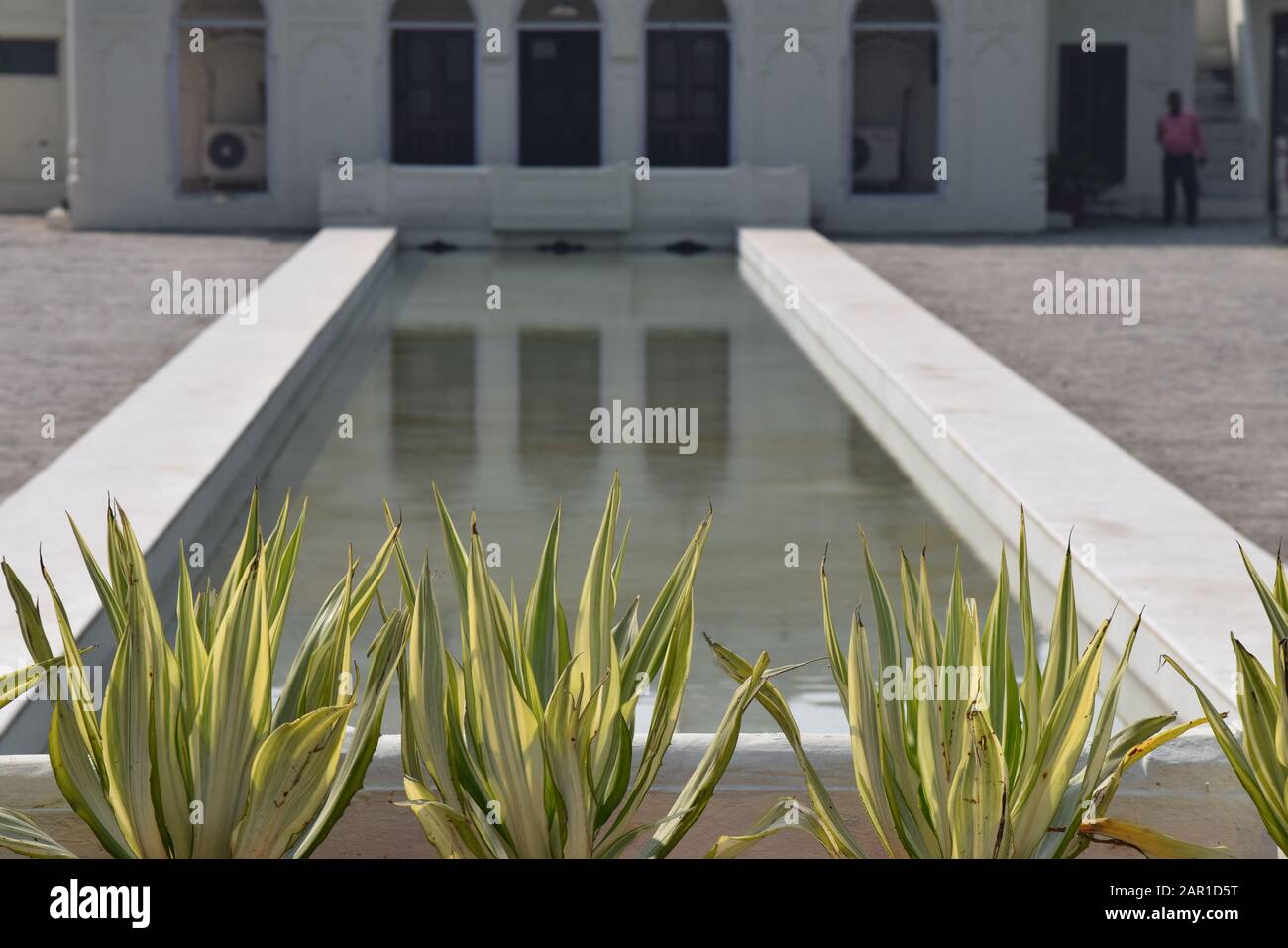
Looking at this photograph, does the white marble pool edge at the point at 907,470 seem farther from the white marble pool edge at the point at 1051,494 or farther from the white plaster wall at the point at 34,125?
the white plaster wall at the point at 34,125

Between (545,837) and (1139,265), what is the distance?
1711 centimetres

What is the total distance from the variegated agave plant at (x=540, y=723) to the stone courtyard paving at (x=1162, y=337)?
4.22 m

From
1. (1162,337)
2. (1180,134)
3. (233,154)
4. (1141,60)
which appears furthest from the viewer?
(233,154)

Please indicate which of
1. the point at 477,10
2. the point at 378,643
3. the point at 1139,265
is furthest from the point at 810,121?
the point at 378,643

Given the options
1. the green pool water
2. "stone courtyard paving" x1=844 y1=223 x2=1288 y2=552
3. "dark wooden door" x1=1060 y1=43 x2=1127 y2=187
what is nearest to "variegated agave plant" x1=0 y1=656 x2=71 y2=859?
the green pool water

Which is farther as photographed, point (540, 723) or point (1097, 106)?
point (1097, 106)

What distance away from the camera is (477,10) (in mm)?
23969

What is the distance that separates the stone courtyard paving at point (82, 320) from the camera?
31.6ft

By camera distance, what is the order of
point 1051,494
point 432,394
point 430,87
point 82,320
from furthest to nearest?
point 430,87 → point 82,320 → point 432,394 → point 1051,494

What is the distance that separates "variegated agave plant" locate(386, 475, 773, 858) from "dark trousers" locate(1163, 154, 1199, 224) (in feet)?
74.9

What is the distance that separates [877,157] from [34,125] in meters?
12.5

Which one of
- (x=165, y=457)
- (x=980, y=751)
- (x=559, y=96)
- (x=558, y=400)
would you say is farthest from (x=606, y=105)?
(x=980, y=751)

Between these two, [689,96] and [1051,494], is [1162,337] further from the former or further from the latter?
[689,96]

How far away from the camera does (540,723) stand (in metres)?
2.92
